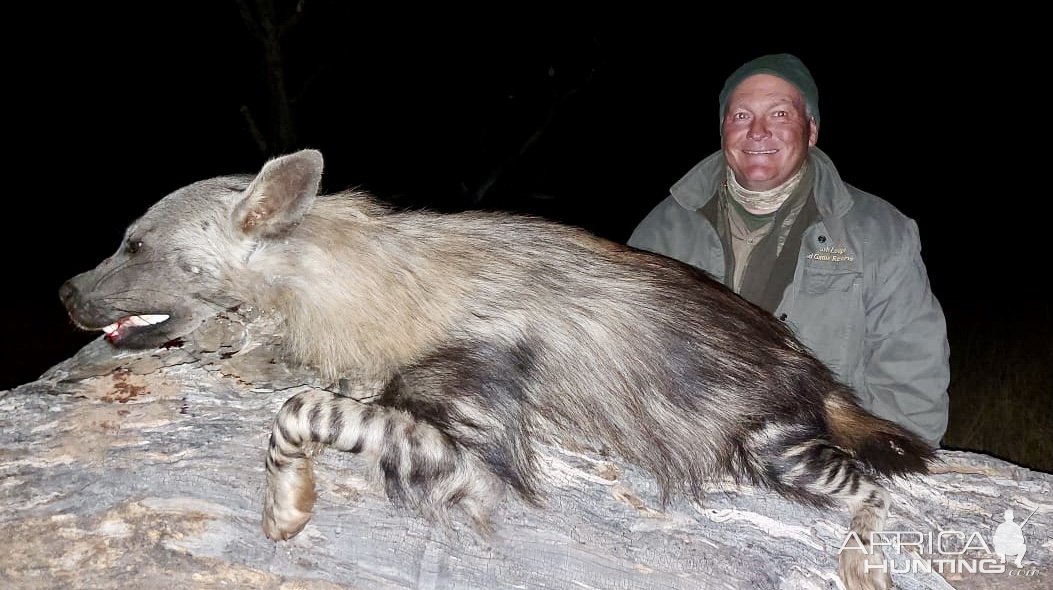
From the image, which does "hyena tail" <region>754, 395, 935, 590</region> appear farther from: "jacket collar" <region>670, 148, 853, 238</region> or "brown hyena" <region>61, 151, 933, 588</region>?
"jacket collar" <region>670, 148, 853, 238</region>

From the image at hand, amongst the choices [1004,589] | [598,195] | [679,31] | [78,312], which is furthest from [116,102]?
[1004,589]

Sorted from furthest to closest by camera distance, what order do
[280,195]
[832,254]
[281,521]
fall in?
[832,254] → [280,195] → [281,521]

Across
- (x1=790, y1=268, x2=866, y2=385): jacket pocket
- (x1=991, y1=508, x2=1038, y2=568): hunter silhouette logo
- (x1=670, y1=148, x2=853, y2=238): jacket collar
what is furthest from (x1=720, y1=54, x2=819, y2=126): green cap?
(x1=991, y1=508, x2=1038, y2=568): hunter silhouette logo

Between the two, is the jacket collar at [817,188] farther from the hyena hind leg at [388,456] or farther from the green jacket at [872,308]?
the hyena hind leg at [388,456]

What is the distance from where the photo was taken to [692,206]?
3.86 metres

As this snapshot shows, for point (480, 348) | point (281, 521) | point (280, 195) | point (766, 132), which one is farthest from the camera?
point (766, 132)

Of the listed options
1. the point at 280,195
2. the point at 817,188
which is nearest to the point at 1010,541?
the point at 817,188

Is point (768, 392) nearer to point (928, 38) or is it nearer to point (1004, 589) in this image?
point (1004, 589)

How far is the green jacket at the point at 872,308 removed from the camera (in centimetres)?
337

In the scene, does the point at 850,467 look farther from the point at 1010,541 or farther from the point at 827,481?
the point at 1010,541

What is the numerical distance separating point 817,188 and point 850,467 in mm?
1533

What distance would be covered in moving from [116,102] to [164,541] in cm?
1588

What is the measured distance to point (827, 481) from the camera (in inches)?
95.9

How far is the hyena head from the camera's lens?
8.43ft
